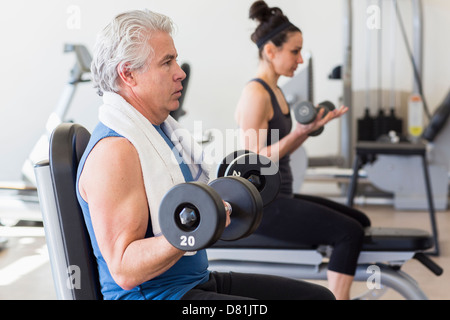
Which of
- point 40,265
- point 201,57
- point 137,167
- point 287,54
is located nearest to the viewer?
point 137,167

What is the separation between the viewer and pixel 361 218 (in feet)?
6.72

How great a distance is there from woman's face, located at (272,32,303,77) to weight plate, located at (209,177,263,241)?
111 centimetres

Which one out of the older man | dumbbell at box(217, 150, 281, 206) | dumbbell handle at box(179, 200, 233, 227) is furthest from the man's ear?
dumbbell handle at box(179, 200, 233, 227)

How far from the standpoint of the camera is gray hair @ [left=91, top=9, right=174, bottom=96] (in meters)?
1.07

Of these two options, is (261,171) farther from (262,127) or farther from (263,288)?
(262,127)

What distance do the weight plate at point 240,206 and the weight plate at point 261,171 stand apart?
25 centimetres

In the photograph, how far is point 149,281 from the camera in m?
1.07

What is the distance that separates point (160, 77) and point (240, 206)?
33 centimetres

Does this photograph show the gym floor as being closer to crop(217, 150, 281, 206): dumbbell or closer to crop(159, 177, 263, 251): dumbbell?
crop(217, 150, 281, 206): dumbbell

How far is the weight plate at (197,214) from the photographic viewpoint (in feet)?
2.64

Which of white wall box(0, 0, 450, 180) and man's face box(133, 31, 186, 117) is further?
white wall box(0, 0, 450, 180)

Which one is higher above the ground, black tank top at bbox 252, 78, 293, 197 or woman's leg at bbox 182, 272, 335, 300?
black tank top at bbox 252, 78, 293, 197

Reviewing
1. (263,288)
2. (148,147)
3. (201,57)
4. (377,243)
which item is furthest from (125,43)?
(201,57)
